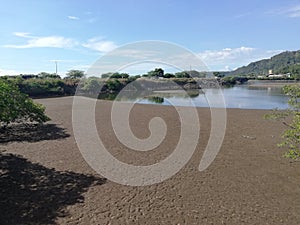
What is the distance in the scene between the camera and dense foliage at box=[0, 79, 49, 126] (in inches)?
301

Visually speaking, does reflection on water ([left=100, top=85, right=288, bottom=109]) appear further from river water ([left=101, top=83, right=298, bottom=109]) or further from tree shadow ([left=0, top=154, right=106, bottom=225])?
tree shadow ([left=0, top=154, right=106, bottom=225])

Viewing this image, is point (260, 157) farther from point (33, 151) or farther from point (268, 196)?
point (33, 151)

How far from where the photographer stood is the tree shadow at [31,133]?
10961 mm

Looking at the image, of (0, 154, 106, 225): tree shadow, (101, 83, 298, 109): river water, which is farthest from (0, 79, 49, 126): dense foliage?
(101, 83, 298, 109): river water

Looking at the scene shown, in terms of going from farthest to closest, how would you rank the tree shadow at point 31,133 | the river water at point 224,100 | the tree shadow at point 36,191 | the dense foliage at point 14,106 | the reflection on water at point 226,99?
the reflection on water at point 226,99, the river water at point 224,100, the tree shadow at point 31,133, the dense foliage at point 14,106, the tree shadow at point 36,191

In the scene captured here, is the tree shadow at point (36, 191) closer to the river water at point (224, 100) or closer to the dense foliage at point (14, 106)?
the dense foliage at point (14, 106)

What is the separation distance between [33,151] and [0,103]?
8.40 ft

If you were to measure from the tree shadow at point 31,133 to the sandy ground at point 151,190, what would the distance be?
1120mm

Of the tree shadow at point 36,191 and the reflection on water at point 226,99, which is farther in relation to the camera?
the reflection on water at point 226,99

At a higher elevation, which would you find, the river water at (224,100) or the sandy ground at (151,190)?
the river water at (224,100)

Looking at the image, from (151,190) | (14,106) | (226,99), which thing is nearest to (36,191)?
(151,190)

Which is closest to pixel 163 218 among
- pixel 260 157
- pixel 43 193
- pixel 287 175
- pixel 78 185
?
pixel 78 185

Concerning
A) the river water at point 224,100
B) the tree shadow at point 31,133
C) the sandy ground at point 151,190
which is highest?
the river water at point 224,100

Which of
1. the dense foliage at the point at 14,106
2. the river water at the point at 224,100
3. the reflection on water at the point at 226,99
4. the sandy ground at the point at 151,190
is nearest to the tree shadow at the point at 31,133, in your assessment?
the dense foliage at the point at 14,106
